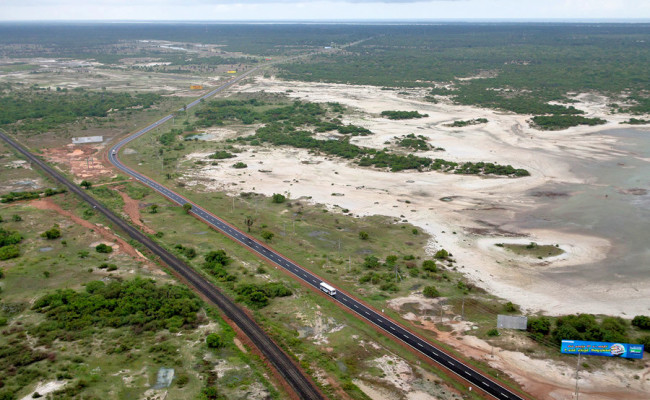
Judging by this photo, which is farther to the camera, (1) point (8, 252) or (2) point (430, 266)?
(1) point (8, 252)

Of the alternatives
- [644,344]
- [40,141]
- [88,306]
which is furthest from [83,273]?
[40,141]

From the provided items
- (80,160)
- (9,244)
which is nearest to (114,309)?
(9,244)

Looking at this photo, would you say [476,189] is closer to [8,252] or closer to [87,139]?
[8,252]

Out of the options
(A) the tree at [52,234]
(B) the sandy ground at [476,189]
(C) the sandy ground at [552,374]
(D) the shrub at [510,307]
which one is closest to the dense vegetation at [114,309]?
(A) the tree at [52,234]

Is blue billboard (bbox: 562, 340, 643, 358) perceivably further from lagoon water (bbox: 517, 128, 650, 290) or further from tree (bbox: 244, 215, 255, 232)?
tree (bbox: 244, 215, 255, 232)

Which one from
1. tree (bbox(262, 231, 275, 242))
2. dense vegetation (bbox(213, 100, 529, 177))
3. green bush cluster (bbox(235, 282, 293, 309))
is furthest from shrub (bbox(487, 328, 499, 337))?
dense vegetation (bbox(213, 100, 529, 177))

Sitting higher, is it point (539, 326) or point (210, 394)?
point (539, 326)

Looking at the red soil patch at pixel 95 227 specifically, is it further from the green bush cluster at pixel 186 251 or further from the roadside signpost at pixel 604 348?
the roadside signpost at pixel 604 348
